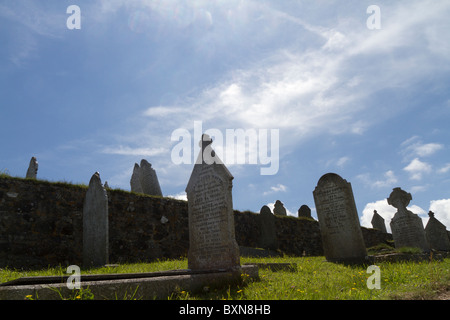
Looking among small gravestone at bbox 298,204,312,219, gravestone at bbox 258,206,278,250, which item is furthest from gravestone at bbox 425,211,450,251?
gravestone at bbox 258,206,278,250

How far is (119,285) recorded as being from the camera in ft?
11.9

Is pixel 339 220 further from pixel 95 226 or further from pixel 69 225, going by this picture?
pixel 69 225

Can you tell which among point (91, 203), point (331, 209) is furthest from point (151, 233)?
point (331, 209)

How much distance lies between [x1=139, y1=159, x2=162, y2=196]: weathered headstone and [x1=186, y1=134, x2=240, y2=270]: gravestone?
235 inches

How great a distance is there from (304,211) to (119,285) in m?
17.1

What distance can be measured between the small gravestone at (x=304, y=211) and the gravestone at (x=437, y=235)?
20.9 feet

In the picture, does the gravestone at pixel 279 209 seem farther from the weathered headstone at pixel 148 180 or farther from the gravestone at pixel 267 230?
the weathered headstone at pixel 148 180

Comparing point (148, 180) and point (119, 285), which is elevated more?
point (148, 180)

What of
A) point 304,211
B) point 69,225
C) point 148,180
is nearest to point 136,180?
point 148,180

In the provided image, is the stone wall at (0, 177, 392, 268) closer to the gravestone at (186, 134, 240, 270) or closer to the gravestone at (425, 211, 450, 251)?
the gravestone at (186, 134, 240, 270)

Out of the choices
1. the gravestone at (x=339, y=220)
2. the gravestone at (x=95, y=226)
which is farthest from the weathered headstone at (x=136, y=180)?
the gravestone at (x=339, y=220)
